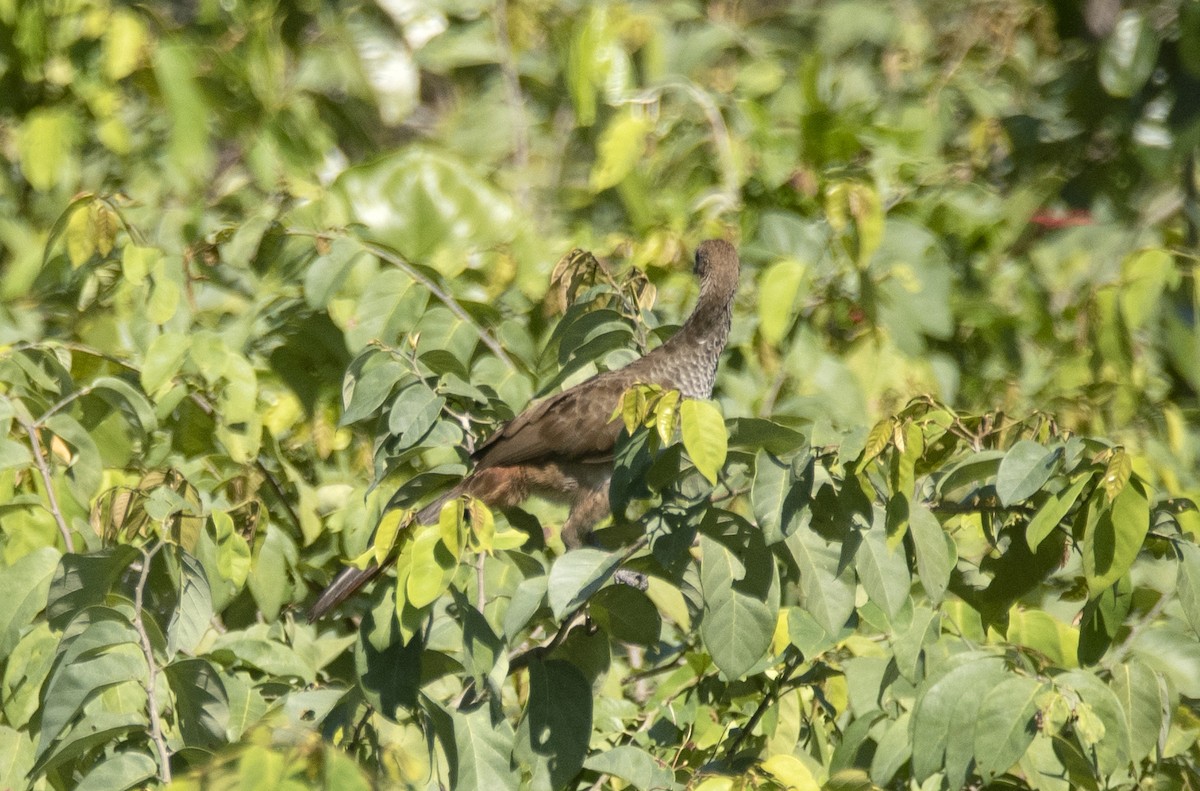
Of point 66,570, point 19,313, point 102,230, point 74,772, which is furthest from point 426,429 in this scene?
point 19,313

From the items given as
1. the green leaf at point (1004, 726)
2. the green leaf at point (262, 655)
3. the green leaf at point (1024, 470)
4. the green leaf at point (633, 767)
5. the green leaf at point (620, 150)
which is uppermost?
the green leaf at point (1024, 470)

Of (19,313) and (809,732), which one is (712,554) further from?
(19,313)

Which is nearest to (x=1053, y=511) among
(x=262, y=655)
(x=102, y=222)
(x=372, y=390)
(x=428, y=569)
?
(x=428, y=569)

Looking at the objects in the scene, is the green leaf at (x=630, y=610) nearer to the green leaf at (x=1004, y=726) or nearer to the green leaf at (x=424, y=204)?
the green leaf at (x=1004, y=726)

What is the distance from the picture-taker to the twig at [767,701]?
2.20 metres

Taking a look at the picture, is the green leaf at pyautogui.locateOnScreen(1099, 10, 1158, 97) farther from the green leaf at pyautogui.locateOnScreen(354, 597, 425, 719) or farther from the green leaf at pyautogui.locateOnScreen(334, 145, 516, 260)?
the green leaf at pyautogui.locateOnScreen(354, 597, 425, 719)

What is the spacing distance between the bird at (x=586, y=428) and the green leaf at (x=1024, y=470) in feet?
4.08

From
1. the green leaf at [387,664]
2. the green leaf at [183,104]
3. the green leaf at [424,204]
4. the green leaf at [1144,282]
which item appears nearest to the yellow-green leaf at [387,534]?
the green leaf at [387,664]

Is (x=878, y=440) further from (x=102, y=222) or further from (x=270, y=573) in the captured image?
(x=102, y=222)

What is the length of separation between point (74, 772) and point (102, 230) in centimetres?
130

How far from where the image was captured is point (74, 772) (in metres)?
2.11

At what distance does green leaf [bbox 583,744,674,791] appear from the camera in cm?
188

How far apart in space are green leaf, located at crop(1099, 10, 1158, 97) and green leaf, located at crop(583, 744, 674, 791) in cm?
305

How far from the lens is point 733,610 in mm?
1918
